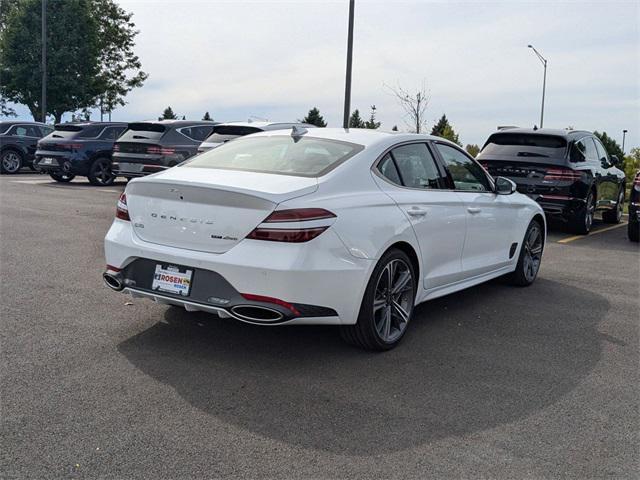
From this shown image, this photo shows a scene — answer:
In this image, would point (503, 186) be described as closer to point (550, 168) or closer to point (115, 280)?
point (115, 280)

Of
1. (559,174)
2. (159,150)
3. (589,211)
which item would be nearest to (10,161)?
(159,150)

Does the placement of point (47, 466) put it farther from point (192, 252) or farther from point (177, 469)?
point (192, 252)

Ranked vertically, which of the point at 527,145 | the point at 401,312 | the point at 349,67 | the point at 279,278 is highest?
the point at 349,67

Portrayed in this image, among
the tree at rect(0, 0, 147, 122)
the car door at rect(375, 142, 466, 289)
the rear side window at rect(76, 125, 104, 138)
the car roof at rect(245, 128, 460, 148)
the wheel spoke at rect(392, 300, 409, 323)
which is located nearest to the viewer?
the wheel spoke at rect(392, 300, 409, 323)

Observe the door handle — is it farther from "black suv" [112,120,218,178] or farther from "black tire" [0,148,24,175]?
"black tire" [0,148,24,175]

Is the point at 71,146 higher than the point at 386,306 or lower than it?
higher

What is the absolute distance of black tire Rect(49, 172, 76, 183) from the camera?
17297 mm

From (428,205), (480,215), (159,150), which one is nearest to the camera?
(428,205)

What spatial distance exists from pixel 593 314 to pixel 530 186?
16.5ft

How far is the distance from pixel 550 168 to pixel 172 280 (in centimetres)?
792

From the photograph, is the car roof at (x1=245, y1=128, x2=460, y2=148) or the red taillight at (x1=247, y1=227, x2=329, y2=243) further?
the car roof at (x1=245, y1=128, x2=460, y2=148)

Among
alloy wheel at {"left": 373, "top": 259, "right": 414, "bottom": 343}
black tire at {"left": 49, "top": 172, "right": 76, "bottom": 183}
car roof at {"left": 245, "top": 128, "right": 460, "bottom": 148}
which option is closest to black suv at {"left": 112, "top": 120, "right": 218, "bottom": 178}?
black tire at {"left": 49, "top": 172, "right": 76, "bottom": 183}

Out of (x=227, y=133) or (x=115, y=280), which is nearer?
(x=115, y=280)

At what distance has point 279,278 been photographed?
395 centimetres
